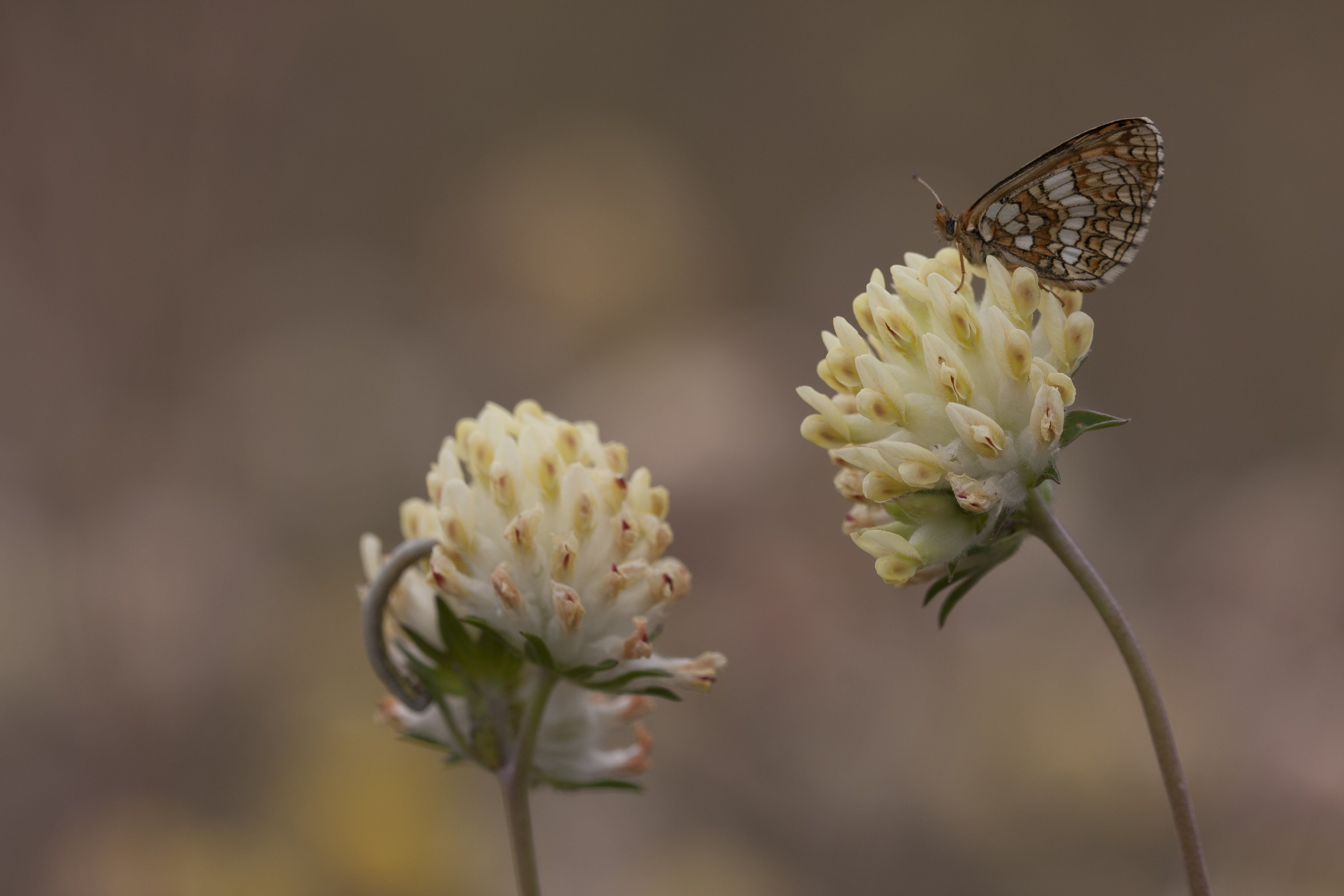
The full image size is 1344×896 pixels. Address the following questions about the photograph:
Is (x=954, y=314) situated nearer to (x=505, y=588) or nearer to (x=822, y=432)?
(x=822, y=432)

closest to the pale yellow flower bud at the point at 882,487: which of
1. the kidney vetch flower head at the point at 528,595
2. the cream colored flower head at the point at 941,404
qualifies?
the cream colored flower head at the point at 941,404

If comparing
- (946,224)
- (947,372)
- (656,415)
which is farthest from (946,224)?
(656,415)

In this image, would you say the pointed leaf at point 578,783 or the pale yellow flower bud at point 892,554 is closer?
the pale yellow flower bud at point 892,554

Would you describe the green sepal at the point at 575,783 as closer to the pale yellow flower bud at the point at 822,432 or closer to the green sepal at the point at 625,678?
the green sepal at the point at 625,678

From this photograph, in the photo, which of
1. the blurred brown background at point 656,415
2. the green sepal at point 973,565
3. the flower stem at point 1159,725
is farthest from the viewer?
the blurred brown background at point 656,415

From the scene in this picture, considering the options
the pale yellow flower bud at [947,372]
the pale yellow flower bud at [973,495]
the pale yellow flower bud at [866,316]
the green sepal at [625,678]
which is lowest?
the green sepal at [625,678]

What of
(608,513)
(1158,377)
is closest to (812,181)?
(1158,377)

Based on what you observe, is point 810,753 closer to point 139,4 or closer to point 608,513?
point 608,513
